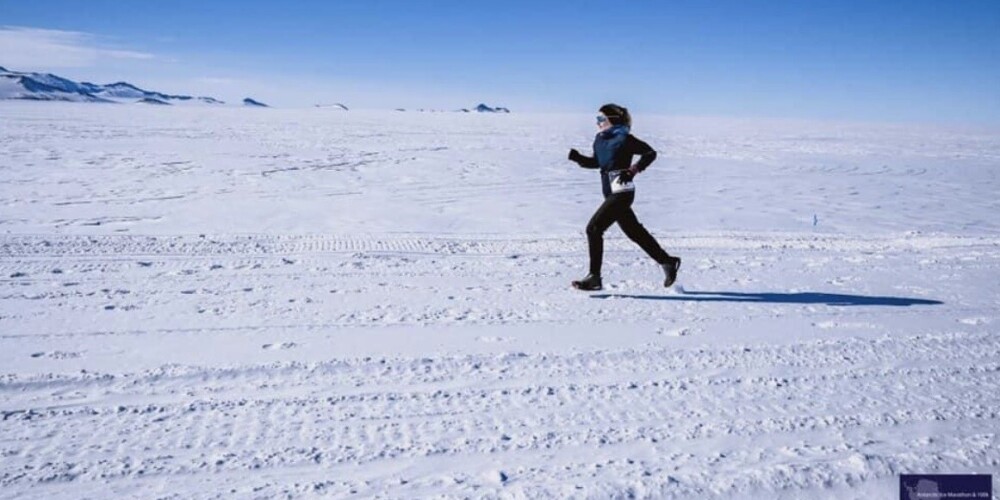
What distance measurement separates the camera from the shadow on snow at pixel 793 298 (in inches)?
180

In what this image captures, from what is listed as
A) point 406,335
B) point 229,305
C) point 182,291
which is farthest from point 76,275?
point 406,335

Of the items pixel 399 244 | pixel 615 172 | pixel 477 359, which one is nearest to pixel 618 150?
pixel 615 172

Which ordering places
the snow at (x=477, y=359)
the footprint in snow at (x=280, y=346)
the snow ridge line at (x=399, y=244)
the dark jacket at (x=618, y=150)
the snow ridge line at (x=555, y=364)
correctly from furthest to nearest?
the snow ridge line at (x=399, y=244) < the dark jacket at (x=618, y=150) < the footprint in snow at (x=280, y=346) < the snow ridge line at (x=555, y=364) < the snow at (x=477, y=359)

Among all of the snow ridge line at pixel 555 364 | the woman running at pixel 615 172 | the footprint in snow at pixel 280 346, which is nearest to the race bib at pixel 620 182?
the woman running at pixel 615 172

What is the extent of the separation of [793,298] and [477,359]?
2638 millimetres

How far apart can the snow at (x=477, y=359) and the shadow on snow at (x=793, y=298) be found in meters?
0.03

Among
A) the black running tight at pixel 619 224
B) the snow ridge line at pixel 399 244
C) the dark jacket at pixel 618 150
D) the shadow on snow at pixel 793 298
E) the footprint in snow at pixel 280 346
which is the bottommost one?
the footprint in snow at pixel 280 346

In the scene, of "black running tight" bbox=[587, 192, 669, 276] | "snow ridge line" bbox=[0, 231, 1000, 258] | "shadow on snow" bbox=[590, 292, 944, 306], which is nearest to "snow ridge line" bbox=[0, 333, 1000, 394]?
"shadow on snow" bbox=[590, 292, 944, 306]

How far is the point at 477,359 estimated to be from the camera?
3340 millimetres

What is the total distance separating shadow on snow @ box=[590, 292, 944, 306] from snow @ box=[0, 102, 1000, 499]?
0.10ft

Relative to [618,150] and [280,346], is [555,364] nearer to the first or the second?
[280,346]

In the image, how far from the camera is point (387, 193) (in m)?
→ 10.8

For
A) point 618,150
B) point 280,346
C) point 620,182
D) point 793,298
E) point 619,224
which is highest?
point 618,150

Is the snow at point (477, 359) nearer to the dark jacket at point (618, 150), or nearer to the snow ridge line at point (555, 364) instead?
the snow ridge line at point (555, 364)
